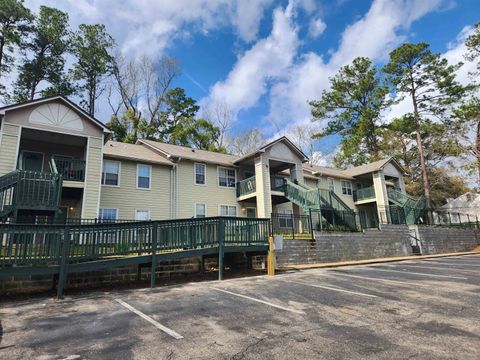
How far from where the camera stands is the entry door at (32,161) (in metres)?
16.4

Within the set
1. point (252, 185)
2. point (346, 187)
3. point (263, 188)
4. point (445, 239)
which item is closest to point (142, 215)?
point (252, 185)

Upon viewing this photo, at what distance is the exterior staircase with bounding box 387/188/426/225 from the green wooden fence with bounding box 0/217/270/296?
707 inches

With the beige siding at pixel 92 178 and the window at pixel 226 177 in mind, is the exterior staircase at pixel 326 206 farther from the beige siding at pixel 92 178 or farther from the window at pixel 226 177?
the beige siding at pixel 92 178

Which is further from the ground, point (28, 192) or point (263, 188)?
point (263, 188)

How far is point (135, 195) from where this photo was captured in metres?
18.5

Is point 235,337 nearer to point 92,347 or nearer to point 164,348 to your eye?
point 164,348

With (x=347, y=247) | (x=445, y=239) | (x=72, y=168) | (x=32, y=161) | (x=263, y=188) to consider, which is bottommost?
(x=347, y=247)

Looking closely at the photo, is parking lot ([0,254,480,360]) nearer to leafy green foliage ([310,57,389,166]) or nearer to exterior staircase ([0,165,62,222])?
exterior staircase ([0,165,62,222])

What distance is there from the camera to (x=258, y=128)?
44.1 metres

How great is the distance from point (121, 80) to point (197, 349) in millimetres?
Result: 41290

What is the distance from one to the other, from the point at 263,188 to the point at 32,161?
14.0 metres

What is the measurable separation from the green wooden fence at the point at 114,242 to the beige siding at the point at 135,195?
855 centimetres

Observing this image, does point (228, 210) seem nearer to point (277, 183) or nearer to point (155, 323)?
point (277, 183)

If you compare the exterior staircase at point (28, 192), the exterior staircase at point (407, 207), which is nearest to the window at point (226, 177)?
the exterior staircase at point (28, 192)
